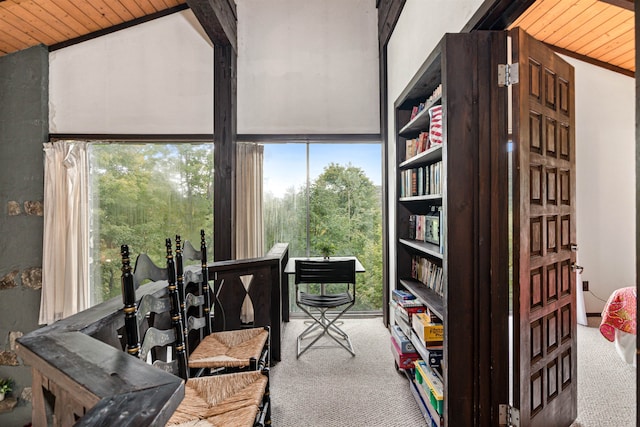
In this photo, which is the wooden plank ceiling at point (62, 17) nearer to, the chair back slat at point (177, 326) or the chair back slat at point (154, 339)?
the chair back slat at point (177, 326)

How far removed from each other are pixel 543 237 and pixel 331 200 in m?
2.47

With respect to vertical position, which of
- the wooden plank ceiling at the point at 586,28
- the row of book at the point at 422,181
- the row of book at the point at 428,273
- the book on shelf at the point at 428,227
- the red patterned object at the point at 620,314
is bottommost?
the red patterned object at the point at 620,314

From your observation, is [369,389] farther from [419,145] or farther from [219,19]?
[219,19]

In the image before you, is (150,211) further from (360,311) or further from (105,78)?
(360,311)

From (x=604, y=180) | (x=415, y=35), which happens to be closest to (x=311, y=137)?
(x=415, y=35)

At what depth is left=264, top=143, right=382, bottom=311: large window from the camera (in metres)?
3.81

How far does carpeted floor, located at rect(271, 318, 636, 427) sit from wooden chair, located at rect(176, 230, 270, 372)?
511 mm

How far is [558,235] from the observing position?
65.8 inches

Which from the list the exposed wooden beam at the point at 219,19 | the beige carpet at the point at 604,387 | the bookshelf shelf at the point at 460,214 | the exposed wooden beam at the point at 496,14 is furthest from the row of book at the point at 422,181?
the exposed wooden beam at the point at 219,19

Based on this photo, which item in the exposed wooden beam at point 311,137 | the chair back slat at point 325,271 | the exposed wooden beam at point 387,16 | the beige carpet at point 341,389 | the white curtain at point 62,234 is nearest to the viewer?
the beige carpet at point 341,389

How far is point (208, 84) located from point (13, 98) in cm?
211

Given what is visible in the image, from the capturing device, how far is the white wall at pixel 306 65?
12.1 ft

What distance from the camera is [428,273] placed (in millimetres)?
2301

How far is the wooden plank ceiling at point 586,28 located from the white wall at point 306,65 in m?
1.58
